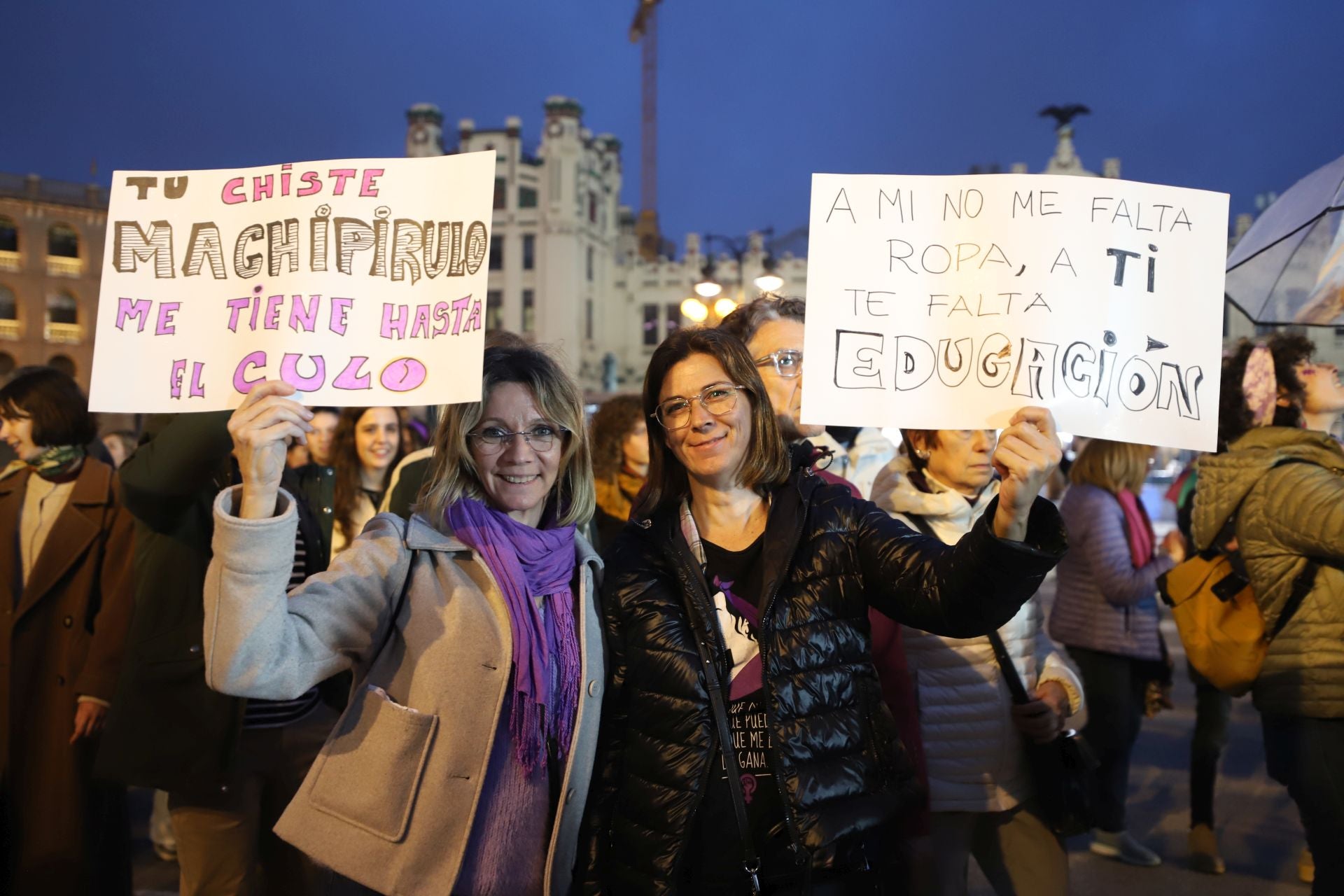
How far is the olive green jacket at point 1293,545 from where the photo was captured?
9.56 feet

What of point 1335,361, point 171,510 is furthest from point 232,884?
point 1335,361

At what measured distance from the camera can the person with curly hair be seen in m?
5.07

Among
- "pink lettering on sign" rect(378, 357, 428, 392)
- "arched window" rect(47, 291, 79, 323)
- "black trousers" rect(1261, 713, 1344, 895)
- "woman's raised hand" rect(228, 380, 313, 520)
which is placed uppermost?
"arched window" rect(47, 291, 79, 323)

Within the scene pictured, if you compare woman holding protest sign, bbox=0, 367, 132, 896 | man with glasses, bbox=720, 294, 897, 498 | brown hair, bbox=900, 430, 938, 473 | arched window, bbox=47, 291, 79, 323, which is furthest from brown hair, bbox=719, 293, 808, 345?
arched window, bbox=47, 291, 79, 323

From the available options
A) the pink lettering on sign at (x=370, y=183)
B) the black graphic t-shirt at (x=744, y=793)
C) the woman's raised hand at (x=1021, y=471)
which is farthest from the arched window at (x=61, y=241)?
the woman's raised hand at (x=1021, y=471)

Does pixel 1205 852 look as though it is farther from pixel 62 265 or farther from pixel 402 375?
pixel 62 265

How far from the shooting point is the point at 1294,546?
9.85 feet

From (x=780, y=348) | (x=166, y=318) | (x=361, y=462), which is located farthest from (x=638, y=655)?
(x=361, y=462)

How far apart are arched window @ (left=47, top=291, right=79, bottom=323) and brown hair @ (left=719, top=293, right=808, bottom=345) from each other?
36.6 meters

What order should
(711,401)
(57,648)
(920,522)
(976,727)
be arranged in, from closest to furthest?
(711,401)
(976,727)
(920,522)
(57,648)

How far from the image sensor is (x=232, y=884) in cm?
313

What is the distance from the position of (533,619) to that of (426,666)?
0.83ft

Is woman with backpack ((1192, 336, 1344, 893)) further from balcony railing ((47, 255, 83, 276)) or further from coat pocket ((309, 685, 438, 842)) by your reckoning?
balcony railing ((47, 255, 83, 276))

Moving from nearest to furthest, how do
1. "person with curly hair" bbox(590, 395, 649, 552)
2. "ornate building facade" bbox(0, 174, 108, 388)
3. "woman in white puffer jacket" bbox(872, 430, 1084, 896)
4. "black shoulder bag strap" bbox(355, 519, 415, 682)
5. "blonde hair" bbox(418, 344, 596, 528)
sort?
"black shoulder bag strap" bbox(355, 519, 415, 682)
"blonde hair" bbox(418, 344, 596, 528)
"woman in white puffer jacket" bbox(872, 430, 1084, 896)
"person with curly hair" bbox(590, 395, 649, 552)
"ornate building facade" bbox(0, 174, 108, 388)
